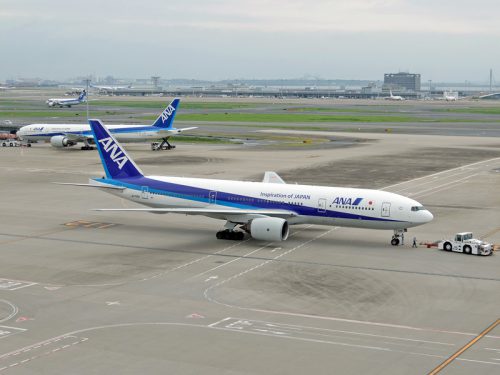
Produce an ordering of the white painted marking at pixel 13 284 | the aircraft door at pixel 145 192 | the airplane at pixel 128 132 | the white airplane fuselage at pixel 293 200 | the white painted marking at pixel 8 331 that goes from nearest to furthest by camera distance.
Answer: the white painted marking at pixel 8 331
the white painted marking at pixel 13 284
the white airplane fuselage at pixel 293 200
the aircraft door at pixel 145 192
the airplane at pixel 128 132

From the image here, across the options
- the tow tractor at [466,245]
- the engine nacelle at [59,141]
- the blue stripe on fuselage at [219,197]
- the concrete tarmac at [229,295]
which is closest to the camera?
the concrete tarmac at [229,295]

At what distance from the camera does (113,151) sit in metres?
59.1

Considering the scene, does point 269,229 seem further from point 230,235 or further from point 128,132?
point 128,132

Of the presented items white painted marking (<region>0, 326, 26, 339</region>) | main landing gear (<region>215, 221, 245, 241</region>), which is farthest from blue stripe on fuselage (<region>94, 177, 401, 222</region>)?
white painted marking (<region>0, 326, 26, 339</region>)

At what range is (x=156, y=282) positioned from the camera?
42250 millimetres

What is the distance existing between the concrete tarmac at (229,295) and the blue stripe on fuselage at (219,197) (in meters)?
2.22

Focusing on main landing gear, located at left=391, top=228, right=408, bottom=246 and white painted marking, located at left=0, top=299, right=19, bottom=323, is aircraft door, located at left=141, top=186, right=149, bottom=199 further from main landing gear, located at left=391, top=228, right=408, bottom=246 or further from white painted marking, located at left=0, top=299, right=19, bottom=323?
white painted marking, located at left=0, top=299, right=19, bottom=323

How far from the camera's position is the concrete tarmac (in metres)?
30.5

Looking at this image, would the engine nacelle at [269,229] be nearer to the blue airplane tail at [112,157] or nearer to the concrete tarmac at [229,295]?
the concrete tarmac at [229,295]

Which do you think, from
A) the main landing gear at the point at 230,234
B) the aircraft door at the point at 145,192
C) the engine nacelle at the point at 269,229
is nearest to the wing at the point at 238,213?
the main landing gear at the point at 230,234

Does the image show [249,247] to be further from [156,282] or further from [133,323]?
[133,323]

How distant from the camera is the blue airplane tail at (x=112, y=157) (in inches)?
2315

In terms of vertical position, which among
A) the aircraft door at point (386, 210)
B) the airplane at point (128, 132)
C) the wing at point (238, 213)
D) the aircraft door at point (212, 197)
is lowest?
the wing at point (238, 213)

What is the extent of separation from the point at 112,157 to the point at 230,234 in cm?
1196
